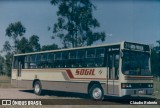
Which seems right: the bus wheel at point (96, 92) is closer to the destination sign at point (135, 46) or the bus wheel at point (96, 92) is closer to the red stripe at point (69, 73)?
the red stripe at point (69, 73)

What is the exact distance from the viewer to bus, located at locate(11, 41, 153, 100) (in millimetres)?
13047

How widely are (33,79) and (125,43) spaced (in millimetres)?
8014

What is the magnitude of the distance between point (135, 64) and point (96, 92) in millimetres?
2505

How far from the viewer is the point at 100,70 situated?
1393cm

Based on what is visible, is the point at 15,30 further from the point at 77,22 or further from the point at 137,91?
the point at 137,91

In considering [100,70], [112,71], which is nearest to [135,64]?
[112,71]

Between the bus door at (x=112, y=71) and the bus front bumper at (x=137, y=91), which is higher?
the bus door at (x=112, y=71)

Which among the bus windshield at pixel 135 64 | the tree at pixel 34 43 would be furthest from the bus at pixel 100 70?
the tree at pixel 34 43

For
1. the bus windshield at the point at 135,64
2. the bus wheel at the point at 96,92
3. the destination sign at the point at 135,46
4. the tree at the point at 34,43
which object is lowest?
the bus wheel at the point at 96,92

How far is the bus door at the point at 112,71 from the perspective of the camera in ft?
43.1

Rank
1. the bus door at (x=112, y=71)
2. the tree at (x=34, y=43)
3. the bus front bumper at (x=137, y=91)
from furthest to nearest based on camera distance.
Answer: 1. the tree at (x=34, y=43)
2. the bus door at (x=112, y=71)
3. the bus front bumper at (x=137, y=91)

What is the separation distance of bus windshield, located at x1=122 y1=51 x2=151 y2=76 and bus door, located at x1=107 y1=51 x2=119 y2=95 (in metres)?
0.41

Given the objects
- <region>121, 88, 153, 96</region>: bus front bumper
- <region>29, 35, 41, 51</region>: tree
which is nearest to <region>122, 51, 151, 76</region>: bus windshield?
<region>121, 88, 153, 96</region>: bus front bumper

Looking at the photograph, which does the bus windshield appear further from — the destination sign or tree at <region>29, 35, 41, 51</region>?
tree at <region>29, 35, 41, 51</region>
